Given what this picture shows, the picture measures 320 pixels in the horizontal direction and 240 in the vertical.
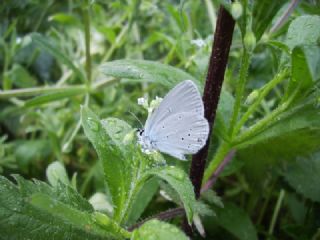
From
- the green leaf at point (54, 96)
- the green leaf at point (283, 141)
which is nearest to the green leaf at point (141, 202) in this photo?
the green leaf at point (283, 141)

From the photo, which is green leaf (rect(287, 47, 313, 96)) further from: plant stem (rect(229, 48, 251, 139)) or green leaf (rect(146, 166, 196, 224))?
green leaf (rect(146, 166, 196, 224))

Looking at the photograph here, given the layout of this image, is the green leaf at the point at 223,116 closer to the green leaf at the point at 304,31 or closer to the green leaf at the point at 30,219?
the green leaf at the point at 304,31

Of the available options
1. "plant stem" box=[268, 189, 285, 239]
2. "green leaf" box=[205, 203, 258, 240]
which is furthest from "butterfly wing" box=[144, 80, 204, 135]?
"plant stem" box=[268, 189, 285, 239]

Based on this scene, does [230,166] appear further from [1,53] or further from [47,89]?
[1,53]

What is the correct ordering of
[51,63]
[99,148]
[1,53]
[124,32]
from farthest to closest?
[51,63], [1,53], [124,32], [99,148]

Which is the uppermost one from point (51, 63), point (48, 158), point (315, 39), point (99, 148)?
point (315, 39)

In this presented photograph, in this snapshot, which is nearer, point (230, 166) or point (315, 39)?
point (315, 39)

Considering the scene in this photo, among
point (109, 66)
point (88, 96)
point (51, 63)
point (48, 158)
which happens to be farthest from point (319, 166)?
point (51, 63)

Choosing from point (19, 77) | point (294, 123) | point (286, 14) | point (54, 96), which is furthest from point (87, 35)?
point (294, 123)
